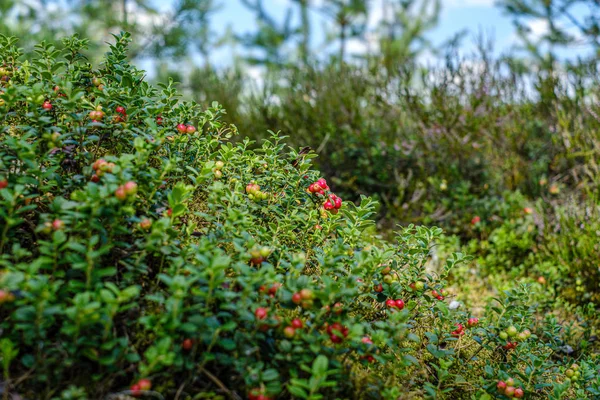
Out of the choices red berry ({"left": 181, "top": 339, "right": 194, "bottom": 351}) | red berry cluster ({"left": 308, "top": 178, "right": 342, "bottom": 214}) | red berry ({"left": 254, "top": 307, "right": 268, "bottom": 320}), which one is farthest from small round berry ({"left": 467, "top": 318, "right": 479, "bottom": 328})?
red berry ({"left": 181, "top": 339, "right": 194, "bottom": 351})

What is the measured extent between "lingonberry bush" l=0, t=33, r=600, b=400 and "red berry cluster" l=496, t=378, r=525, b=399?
0.03 ft

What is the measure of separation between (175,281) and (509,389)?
1340mm

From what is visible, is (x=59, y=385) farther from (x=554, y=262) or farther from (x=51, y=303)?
(x=554, y=262)

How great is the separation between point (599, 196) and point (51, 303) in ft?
13.7

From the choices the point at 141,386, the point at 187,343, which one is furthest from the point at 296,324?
the point at 141,386

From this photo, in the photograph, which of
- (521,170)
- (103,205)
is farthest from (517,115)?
(103,205)

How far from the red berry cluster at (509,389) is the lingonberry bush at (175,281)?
0.01 m

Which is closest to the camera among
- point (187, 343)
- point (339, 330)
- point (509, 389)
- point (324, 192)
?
point (187, 343)

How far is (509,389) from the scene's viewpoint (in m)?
1.75

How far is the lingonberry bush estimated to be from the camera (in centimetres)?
132

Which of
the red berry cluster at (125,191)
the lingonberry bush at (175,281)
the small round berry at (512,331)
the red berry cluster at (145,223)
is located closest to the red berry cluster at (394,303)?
the lingonberry bush at (175,281)

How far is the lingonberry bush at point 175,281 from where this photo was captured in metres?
1.32

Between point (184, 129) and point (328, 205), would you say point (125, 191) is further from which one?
point (328, 205)

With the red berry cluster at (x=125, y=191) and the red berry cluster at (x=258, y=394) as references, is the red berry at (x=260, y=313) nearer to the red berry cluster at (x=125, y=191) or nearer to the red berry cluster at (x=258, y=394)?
the red berry cluster at (x=258, y=394)
